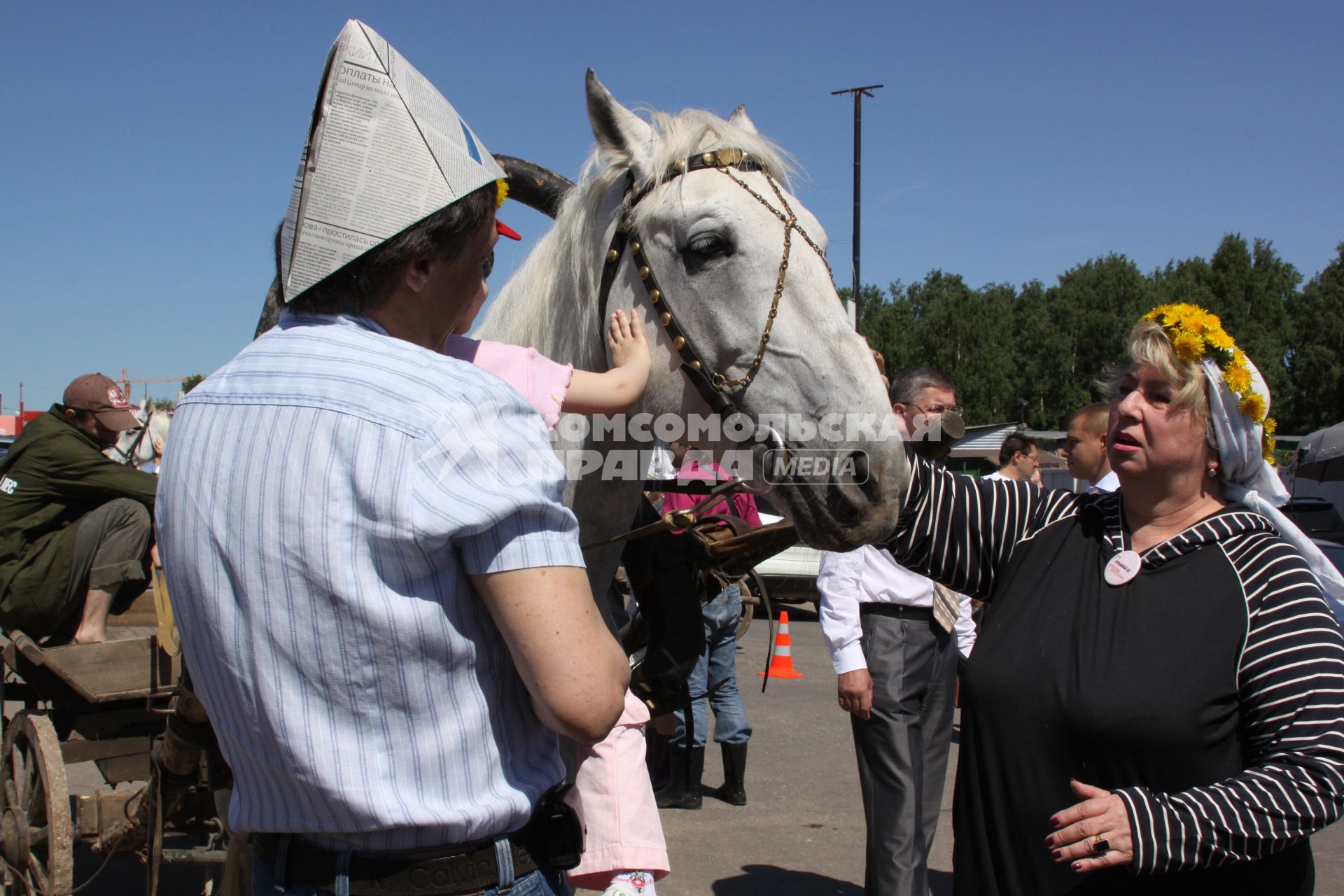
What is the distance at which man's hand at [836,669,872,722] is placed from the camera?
156 inches

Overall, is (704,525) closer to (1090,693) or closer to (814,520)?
(814,520)

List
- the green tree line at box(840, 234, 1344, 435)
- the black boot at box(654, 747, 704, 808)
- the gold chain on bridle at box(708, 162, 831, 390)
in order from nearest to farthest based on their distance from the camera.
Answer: the gold chain on bridle at box(708, 162, 831, 390) < the black boot at box(654, 747, 704, 808) < the green tree line at box(840, 234, 1344, 435)

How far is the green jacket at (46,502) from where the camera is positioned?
166 inches

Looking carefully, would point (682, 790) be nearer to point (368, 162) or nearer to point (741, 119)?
point (741, 119)

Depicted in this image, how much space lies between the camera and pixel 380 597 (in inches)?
45.4

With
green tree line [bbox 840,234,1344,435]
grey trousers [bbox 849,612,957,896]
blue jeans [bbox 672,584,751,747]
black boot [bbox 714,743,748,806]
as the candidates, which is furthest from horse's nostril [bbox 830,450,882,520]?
green tree line [bbox 840,234,1344,435]

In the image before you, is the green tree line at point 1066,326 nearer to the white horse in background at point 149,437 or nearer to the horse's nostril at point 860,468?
the white horse in background at point 149,437

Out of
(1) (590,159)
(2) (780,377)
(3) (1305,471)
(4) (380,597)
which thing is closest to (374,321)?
(4) (380,597)

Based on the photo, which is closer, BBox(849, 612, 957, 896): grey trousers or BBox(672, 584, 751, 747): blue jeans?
BBox(849, 612, 957, 896): grey trousers

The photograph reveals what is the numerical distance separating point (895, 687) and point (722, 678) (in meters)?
2.09

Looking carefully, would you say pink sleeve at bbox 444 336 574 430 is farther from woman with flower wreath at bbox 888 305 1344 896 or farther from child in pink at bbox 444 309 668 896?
woman with flower wreath at bbox 888 305 1344 896

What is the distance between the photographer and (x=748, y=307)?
2225 mm

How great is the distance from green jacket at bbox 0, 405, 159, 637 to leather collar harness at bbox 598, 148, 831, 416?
3.11 meters

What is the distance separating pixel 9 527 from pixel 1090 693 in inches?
174
